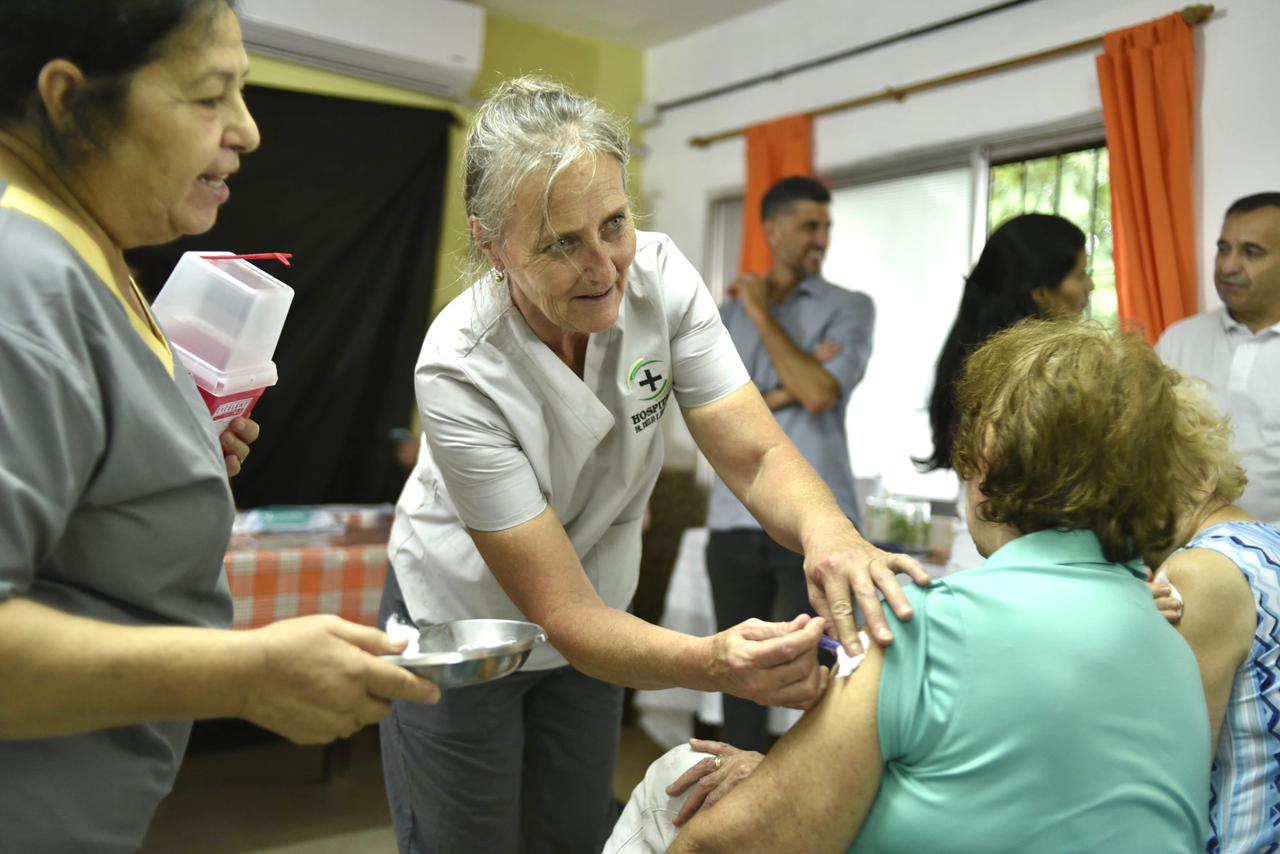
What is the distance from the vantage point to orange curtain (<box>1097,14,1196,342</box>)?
3.26 m

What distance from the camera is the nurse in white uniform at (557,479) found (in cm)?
133

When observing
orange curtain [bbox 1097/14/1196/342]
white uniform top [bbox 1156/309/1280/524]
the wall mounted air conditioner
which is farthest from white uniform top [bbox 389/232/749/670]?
the wall mounted air conditioner

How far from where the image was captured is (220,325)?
1271 mm

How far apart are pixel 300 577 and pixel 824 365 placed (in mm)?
1799

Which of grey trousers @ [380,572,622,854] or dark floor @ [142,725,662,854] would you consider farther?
dark floor @ [142,725,662,854]

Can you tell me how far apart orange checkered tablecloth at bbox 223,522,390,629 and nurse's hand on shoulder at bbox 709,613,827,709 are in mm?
2373

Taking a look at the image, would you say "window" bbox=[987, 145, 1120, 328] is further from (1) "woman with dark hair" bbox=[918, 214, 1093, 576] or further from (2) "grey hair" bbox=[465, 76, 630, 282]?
(2) "grey hair" bbox=[465, 76, 630, 282]

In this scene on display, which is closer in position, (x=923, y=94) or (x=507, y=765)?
(x=507, y=765)

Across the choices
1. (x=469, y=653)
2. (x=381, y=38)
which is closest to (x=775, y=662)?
(x=469, y=653)

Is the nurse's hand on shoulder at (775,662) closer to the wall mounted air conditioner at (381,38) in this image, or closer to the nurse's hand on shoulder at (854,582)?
the nurse's hand on shoulder at (854,582)

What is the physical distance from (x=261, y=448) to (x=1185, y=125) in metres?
3.65

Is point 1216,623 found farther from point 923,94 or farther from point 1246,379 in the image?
point 923,94

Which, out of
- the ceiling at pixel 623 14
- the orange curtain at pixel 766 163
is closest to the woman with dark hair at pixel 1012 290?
the orange curtain at pixel 766 163

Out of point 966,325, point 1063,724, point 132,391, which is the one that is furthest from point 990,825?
point 966,325
